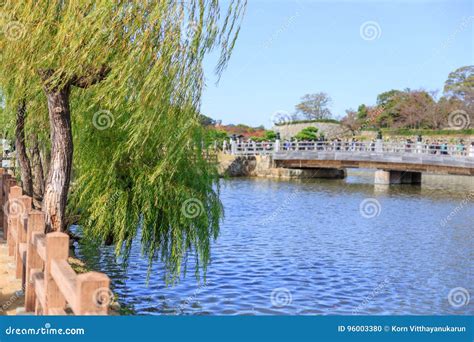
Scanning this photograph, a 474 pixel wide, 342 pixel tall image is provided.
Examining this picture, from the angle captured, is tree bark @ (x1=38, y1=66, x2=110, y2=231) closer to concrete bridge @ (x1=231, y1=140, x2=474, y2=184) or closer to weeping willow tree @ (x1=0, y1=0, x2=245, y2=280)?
weeping willow tree @ (x1=0, y1=0, x2=245, y2=280)

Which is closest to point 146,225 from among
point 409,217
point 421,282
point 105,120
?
point 105,120

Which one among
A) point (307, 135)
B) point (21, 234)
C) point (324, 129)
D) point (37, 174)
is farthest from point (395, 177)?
point (324, 129)

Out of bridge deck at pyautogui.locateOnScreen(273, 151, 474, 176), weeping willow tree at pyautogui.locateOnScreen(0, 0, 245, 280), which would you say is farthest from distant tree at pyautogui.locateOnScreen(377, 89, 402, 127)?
weeping willow tree at pyautogui.locateOnScreen(0, 0, 245, 280)

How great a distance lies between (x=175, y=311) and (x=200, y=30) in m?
4.07

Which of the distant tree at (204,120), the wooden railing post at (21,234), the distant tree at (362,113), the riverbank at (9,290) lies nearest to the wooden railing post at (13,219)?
the riverbank at (9,290)

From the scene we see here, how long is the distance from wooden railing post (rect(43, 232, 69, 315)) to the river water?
160 inches

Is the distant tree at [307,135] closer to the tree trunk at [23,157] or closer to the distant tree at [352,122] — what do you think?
the distant tree at [352,122]

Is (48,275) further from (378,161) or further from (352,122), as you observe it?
(352,122)

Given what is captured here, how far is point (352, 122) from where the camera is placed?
77.8 meters

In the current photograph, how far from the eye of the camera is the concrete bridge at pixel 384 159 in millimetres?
32844

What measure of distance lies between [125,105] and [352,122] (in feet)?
231

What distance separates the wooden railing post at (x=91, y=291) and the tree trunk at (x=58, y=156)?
4567mm

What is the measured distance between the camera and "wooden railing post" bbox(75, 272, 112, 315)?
13.4 ft
